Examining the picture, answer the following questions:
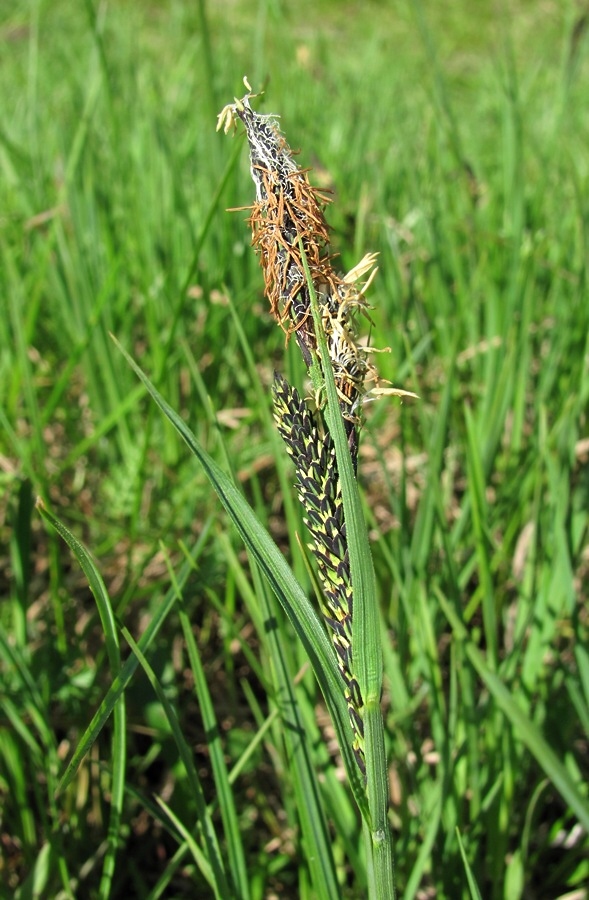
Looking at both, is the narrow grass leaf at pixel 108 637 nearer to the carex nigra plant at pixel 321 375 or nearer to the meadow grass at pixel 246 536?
the meadow grass at pixel 246 536

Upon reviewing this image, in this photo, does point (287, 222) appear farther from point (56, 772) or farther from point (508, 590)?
point (508, 590)

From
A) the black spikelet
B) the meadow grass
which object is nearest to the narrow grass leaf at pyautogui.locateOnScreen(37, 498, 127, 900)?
the meadow grass

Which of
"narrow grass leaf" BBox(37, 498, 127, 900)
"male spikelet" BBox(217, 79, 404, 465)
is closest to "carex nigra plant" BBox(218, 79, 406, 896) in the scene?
"male spikelet" BBox(217, 79, 404, 465)

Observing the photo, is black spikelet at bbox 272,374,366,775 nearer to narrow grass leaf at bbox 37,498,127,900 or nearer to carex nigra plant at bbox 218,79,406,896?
carex nigra plant at bbox 218,79,406,896

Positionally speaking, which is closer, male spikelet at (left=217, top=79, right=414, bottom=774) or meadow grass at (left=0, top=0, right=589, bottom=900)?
male spikelet at (left=217, top=79, right=414, bottom=774)

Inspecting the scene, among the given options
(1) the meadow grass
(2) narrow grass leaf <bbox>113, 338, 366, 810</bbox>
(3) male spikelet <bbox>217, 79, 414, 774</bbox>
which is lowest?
(1) the meadow grass

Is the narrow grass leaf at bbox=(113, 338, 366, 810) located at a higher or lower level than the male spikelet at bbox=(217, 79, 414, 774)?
lower

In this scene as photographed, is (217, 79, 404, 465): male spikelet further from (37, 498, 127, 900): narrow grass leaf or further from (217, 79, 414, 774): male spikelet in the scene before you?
(37, 498, 127, 900): narrow grass leaf
